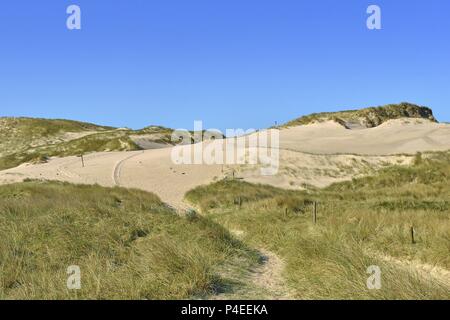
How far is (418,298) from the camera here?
6492 millimetres

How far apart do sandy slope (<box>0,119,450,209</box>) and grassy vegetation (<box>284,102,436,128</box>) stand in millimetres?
11433

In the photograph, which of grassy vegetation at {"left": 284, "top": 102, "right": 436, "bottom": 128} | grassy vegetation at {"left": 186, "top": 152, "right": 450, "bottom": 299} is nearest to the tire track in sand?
grassy vegetation at {"left": 186, "top": 152, "right": 450, "bottom": 299}

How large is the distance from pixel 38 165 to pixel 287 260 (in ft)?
148

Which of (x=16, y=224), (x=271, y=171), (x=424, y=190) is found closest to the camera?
(x=16, y=224)

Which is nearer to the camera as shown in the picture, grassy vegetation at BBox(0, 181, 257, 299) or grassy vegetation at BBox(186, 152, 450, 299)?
grassy vegetation at BBox(186, 152, 450, 299)

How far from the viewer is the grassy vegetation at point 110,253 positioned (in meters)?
7.51

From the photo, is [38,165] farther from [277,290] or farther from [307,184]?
[277,290]

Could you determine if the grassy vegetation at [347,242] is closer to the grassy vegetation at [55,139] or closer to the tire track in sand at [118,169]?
the tire track in sand at [118,169]

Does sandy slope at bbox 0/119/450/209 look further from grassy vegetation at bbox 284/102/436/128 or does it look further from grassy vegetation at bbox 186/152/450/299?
grassy vegetation at bbox 284/102/436/128

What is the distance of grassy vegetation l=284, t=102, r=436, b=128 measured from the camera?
233 feet

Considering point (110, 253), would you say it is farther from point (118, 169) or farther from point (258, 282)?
point (118, 169)

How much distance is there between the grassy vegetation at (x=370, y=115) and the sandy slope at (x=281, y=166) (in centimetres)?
1143
